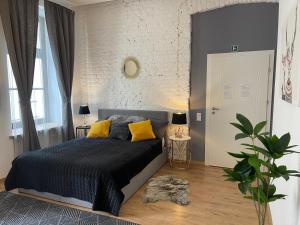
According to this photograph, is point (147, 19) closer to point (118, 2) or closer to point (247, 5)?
point (118, 2)

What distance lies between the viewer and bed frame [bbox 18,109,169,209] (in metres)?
2.80

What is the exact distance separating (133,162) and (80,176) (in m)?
0.71

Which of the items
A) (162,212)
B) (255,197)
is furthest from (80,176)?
(255,197)

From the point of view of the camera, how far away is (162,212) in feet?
8.52

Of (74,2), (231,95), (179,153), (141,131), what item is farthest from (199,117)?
(74,2)

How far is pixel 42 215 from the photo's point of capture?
8.36 feet

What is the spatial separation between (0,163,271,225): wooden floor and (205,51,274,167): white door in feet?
2.61

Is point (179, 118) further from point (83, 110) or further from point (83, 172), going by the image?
point (83, 110)

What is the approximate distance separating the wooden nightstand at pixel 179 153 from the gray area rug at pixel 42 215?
76.2 inches

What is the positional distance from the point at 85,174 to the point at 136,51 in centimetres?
270

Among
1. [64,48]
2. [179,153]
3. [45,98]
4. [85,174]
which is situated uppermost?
[64,48]

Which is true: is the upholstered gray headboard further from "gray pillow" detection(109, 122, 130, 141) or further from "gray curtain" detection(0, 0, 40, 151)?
"gray curtain" detection(0, 0, 40, 151)

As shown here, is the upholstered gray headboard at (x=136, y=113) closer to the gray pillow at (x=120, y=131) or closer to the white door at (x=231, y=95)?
the gray pillow at (x=120, y=131)

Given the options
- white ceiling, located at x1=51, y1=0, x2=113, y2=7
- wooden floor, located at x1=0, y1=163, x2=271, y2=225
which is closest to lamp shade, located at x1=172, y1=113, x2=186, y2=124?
wooden floor, located at x1=0, y1=163, x2=271, y2=225
